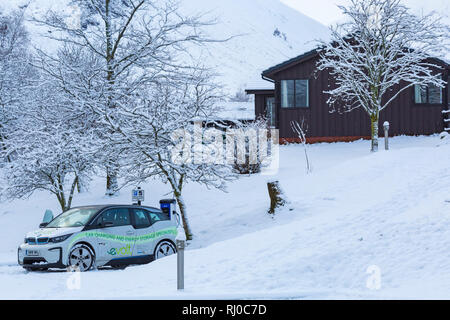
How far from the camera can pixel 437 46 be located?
29.9m

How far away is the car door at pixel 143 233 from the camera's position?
1416 centimetres

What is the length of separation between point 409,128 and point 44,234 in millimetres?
23547

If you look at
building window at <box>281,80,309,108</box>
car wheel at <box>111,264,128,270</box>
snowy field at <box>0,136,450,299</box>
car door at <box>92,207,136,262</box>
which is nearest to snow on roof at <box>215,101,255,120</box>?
building window at <box>281,80,309,108</box>

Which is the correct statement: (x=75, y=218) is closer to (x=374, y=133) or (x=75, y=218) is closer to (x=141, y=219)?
(x=141, y=219)

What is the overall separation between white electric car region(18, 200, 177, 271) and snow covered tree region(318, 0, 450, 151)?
1603 centimetres

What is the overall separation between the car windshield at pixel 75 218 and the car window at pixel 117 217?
9.2 inches

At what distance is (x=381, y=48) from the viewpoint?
3064 cm

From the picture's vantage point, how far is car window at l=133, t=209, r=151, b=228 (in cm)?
1435

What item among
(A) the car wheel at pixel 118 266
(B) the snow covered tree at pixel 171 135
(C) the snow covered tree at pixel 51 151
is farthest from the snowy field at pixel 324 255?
(C) the snow covered tree at pixel 51 151

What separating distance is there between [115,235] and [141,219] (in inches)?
35.9

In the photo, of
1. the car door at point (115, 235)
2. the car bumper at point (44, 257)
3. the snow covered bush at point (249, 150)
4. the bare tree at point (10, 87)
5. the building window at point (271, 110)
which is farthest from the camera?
the building window at point (271, 110)

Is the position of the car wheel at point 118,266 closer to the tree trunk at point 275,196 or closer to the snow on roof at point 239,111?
the tree trunk at point 275,196

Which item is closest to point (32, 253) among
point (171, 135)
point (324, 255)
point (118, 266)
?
point (118, 266)
